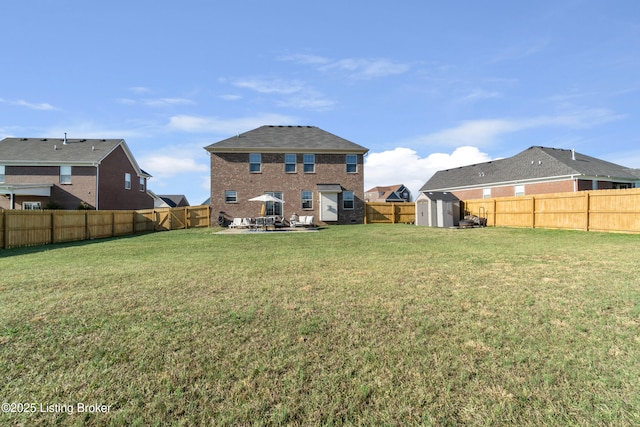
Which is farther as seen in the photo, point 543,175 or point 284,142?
point 543,175

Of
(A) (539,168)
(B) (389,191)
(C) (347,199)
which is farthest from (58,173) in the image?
(B) (389,191)

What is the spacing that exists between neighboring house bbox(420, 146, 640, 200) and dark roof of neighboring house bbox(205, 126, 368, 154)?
597 inches

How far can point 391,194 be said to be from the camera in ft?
229

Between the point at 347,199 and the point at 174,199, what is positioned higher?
the point at 174,199

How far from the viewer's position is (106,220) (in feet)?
62.7

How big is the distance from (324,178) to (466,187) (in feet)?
60.4

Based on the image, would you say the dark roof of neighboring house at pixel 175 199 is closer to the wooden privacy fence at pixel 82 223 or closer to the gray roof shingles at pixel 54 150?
A: the gray roof shingles at pixel 54 150

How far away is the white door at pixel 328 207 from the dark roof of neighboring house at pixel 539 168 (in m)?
17.4

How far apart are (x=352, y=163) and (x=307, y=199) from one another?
16.5ft

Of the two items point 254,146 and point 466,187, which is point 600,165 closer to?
point 466,187

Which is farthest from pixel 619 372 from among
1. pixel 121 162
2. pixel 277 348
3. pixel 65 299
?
pixel 121 162

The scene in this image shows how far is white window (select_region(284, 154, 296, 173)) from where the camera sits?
1064 inches

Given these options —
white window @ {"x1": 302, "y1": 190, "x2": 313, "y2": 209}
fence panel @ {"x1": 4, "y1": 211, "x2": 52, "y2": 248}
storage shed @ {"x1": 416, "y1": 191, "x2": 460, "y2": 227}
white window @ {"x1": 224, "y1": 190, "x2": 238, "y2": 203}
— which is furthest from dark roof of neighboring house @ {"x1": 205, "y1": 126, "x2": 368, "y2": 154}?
fence panel @ {"x1": 4, "y1": 211, "x2": 52, "y2": 248}

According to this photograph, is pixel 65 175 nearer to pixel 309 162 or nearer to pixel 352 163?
pixel 309 162
